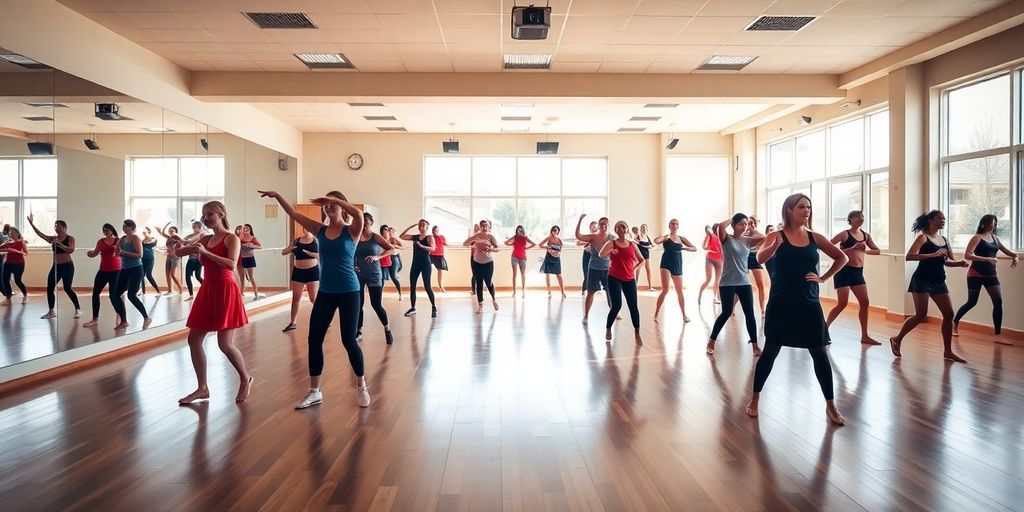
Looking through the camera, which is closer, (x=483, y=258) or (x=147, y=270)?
(x=147, y=270)

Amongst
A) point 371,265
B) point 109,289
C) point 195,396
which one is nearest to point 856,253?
point 371,265

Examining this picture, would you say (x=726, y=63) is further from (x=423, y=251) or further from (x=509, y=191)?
(x=509, y=191)

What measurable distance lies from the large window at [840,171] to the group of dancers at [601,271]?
95.2 inches

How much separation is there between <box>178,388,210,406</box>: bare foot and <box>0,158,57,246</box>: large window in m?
2.29

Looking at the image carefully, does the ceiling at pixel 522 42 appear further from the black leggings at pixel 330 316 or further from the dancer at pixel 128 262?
the black leggings at pixel 330 316

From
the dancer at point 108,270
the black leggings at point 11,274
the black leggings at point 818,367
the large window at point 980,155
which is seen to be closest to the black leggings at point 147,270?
the dancer at point 108,270

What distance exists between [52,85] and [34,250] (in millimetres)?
1500

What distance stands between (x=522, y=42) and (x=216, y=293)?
4739mm

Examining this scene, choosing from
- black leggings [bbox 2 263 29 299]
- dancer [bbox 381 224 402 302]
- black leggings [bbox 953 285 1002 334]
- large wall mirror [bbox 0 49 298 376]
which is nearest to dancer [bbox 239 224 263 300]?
large wall mirror [bbox 0 49 298 376]

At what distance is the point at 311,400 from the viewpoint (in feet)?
13.0

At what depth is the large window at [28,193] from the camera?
191 inches

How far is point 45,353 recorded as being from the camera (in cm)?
504

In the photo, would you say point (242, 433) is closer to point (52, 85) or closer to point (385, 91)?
point (52, 85)

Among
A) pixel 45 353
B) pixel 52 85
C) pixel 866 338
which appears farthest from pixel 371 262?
pixel 866 338
